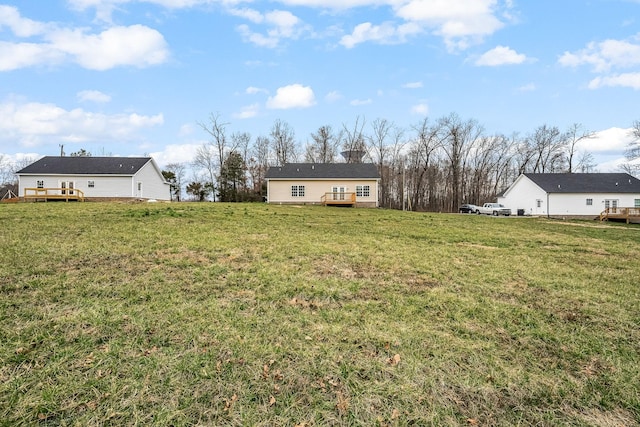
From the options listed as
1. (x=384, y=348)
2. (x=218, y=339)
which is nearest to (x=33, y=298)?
(x=218, y=339)

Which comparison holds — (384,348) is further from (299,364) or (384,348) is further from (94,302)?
(94,302)

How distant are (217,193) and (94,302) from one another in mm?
35832

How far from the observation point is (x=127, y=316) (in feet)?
12.0

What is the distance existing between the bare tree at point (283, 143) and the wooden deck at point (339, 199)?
1623 cm

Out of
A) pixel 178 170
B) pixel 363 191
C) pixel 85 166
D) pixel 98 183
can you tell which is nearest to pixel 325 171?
pixel 363 191

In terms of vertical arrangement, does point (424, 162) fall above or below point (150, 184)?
above

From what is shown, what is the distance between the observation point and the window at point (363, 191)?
2941 centimetres

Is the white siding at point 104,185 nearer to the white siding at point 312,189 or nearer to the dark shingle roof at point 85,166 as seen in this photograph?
the dark shingle roof at point 85,166

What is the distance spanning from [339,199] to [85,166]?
22.2 m

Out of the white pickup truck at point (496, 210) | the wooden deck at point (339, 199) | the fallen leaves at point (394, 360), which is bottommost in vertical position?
the fallen leaves at point (394, 360)

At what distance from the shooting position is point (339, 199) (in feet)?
93.3

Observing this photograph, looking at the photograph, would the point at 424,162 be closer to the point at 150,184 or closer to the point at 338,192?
the point at 338,192

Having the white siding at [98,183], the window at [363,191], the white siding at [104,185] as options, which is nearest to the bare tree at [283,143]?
the window at [363,191]

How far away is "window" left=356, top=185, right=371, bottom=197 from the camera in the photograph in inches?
1158
